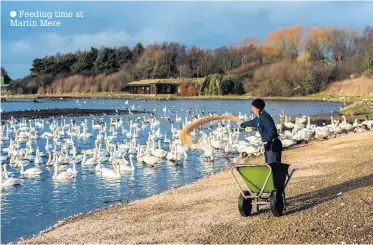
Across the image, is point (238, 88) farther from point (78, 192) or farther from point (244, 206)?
point (244, 206)

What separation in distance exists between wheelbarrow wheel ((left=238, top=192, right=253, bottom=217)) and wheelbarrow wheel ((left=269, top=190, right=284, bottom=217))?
1.71ft

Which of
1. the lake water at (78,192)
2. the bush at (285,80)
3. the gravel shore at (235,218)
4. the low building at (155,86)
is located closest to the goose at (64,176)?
the lake water at (78,192)

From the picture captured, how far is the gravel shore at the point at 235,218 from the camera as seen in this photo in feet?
26.2

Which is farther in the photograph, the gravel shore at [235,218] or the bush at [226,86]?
the bush at [226,86]

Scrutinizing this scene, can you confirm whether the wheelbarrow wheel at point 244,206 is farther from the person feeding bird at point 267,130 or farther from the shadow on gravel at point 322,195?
the person feeding bird at point 267,130

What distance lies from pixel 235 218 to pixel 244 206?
34 cm

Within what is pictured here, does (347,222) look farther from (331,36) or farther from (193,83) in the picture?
(331,36)

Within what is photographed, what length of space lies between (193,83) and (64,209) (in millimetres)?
78117

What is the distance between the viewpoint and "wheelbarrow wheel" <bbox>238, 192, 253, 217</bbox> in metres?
9.16

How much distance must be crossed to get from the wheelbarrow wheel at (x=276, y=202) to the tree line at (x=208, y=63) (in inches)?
2869

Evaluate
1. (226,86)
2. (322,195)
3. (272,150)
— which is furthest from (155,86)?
(272,150)

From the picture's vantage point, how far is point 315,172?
46.6 feet

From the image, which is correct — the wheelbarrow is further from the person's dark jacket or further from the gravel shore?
the person's dark jacket

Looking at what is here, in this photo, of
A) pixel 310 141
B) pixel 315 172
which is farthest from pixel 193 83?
pixel 315 172
